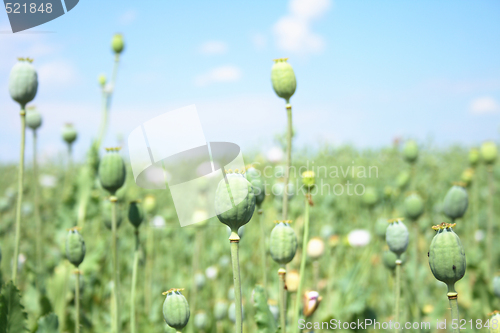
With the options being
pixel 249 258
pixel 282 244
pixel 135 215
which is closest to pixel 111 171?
pixel 135 215

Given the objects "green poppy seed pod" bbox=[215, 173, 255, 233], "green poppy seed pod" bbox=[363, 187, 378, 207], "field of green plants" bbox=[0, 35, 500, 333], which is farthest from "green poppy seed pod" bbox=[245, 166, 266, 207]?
"green poppy seed pod" bbox=[363, 187, 378, 207]

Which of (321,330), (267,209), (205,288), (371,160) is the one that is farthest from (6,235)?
(371,160)

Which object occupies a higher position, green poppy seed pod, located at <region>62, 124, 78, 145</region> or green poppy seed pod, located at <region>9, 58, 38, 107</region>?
green poppy seed pod, located at <region>9, 58, 38, 107</region>

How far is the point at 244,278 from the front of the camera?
199cm

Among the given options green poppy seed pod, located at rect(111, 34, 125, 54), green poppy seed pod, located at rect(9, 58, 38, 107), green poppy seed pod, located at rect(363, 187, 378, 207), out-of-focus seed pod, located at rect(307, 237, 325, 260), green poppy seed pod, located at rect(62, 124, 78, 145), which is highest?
green poppy seed pod, located at rect(111, 34, 125, 54)

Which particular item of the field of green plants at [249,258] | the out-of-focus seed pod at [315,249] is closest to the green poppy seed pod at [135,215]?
the field of green plants at [249,258]

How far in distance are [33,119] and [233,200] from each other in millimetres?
1372

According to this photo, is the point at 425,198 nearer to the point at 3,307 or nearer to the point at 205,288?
the point at 205,288

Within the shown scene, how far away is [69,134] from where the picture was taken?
6.23ft

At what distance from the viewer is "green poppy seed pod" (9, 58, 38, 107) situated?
3.14 feet

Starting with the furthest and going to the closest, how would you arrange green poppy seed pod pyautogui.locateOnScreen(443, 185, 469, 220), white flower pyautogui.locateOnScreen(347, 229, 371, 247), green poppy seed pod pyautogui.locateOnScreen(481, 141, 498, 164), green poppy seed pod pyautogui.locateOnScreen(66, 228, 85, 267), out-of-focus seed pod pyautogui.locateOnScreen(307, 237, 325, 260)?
white flower pyautogui.locateOnScreen(347, 229, 371, 247) < green poppy seed pod pyautogui.locateOnScreen(481, 141, 498, 164) < out-of-focus seed pod pyautogui.locateOnScreen(307, 237, 325, 260) < green poppy seed pod pyautogui.locateOnScreen(443, 185, 469, 220) < green poppy seed pod pyautogui.locateOnScreen(66, 228, 85, 267)

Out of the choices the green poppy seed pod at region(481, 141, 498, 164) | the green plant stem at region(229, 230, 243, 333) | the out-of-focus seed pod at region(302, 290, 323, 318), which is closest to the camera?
the green plant stem at region(229, 230, 243, 333)

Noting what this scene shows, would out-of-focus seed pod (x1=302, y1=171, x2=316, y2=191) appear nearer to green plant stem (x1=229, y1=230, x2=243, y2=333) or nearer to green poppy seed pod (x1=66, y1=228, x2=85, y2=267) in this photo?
green plant stem (x1=229, y1=230, x2=243, y2=333)

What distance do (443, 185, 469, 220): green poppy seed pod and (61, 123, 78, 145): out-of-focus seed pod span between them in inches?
64.3
